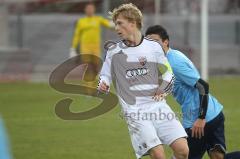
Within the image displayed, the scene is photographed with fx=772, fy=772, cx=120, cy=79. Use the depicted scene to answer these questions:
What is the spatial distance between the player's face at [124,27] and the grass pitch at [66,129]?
367cm

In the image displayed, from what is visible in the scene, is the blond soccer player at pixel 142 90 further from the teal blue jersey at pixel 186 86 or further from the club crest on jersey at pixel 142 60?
the teal blue jersey at pixel 186 86

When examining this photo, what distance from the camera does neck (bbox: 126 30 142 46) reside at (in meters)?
7.62

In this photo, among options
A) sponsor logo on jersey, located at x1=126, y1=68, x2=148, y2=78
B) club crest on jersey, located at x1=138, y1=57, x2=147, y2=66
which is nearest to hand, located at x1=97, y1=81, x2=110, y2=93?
sponsor logo on jersey, located at x1=126, y1=68, x2=148, y2=78

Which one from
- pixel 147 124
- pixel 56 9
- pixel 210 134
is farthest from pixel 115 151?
pixel 56 9

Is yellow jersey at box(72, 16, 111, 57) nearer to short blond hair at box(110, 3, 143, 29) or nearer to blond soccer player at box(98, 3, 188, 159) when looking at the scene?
blond soccer player at box(98, 3, 188, 159)

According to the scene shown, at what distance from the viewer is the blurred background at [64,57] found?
1366 centimetres

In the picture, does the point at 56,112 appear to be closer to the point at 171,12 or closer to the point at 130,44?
the point at 130,44

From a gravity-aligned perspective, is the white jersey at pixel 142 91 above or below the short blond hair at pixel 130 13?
below

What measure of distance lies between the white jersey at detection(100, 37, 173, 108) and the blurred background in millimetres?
4388

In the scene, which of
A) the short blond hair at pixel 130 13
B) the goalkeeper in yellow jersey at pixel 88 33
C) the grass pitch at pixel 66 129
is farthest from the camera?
the goalkeeper in yellow jersey at pixel 88 33

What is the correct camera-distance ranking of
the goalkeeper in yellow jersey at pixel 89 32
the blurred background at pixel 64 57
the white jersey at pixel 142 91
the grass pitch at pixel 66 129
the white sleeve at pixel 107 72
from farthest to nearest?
the goalkeeper in yellow jersey at pixel 89 32 → the blurred background at pixel 64 57 → the grass pitch at pixel 66 129 → the white sleeve at pixel 107 72 → the white jersey at pixel 142 91

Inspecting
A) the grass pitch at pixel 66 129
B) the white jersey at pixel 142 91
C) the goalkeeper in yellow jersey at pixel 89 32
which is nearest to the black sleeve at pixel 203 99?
the white jersey at pixel 142 91

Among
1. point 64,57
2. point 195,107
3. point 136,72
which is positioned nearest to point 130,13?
point 136,72

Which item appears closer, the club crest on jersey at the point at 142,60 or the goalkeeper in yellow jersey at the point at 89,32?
the club crest on jersey at the point at 142,60
